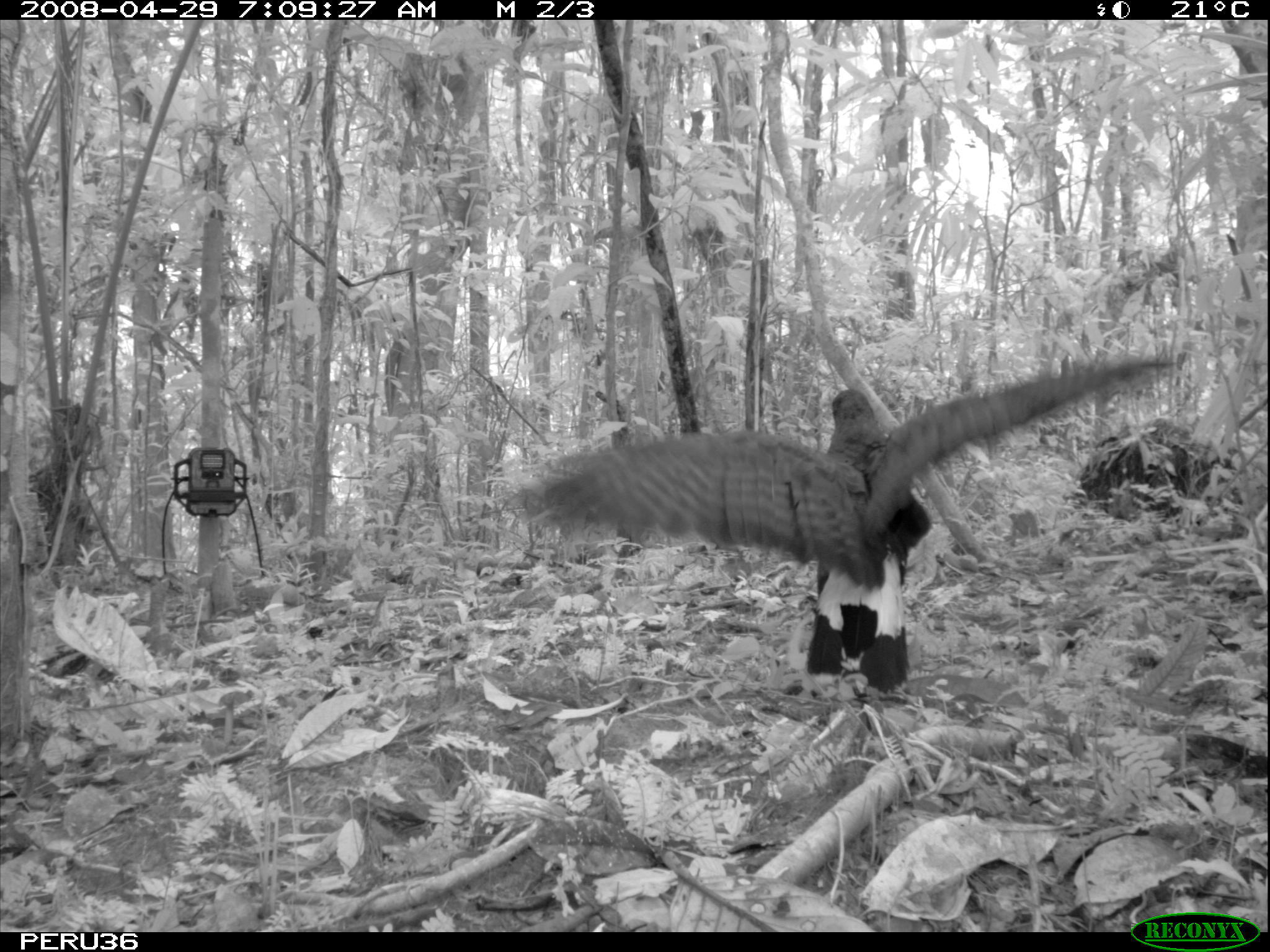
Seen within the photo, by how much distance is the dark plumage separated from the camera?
2.44 meters

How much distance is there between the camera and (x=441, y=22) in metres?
3.79

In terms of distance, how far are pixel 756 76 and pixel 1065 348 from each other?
210cm

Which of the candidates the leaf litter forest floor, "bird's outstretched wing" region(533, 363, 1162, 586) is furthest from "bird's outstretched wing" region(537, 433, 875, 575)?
the leaf litter forest floor

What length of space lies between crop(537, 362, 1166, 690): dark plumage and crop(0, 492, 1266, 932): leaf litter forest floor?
272mm

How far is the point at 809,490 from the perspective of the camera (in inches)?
102

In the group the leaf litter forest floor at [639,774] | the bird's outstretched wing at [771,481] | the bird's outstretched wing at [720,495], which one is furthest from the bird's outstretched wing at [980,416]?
the leaf litter forest floor at [639,774]

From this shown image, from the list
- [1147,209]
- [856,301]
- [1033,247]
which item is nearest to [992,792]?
[856,301]

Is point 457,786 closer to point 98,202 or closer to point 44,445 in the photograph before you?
point 44,445
